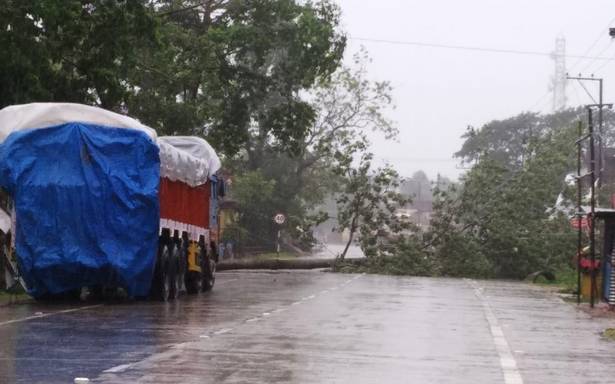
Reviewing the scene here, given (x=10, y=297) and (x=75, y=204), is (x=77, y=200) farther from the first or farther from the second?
(x=10, y=297)

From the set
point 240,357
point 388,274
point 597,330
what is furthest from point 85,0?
point 388,274

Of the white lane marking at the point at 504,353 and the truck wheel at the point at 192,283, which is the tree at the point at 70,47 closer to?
the truck wheel at the point at 192,283

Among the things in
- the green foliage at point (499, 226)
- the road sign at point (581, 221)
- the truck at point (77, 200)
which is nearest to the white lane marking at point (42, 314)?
the truck at point (77, 200)

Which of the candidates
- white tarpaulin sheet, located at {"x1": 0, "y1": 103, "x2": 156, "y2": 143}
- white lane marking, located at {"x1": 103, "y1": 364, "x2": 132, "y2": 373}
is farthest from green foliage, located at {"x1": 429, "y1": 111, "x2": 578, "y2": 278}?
white lane marking, located at {"x1": 103, "y1": 364, "x2": 132, "y2": 373}

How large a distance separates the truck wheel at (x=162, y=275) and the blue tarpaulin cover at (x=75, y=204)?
1.47m

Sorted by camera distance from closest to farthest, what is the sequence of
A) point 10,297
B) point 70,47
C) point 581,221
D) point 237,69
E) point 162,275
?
point 10,297 < point 162,275 < point 70,47 < point 581,221 < point 237,69

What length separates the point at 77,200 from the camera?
21.0m

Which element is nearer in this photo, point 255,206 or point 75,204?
point 75,204

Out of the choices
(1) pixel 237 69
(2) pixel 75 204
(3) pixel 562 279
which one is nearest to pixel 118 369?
(2) pixel 75 204

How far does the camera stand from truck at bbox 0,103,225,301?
20.9 metres

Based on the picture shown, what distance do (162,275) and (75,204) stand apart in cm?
339

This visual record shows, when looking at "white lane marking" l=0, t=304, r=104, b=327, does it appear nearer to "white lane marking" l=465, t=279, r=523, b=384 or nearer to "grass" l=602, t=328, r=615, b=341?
"white lane marking" l=465, t=279, r=523, b=384

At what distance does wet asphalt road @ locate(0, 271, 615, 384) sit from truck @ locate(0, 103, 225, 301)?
720 millimetres

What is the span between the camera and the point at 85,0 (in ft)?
91.7
